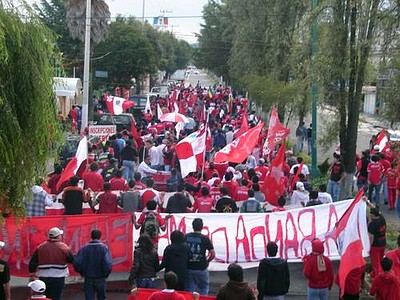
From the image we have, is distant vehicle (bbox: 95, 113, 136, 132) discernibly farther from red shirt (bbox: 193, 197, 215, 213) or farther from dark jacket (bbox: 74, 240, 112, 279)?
dark jacket (bbox: 74, 240, 112, 279)

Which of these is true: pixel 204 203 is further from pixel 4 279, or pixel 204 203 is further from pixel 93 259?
pixel 4 279

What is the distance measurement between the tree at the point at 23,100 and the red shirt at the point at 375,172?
12.1 metres

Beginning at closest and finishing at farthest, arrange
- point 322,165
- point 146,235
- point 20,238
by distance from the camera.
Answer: point 146,235
point 20,238
point 322,165

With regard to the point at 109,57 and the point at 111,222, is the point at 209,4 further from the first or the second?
the point at 111,222

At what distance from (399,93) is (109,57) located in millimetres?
43985

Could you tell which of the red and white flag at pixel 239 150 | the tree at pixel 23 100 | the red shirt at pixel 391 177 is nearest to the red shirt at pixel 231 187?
the red and white flag at pixel 239 150

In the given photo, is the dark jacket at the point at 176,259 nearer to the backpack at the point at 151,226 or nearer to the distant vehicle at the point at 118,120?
the backpack at the point at 151,226

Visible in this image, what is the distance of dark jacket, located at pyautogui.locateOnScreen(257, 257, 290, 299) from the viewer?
9539 mm

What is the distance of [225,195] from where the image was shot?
13.8 m

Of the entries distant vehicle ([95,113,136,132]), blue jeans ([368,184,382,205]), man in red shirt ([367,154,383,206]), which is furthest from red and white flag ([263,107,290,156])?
distant vehicle ([95,113,136,132])

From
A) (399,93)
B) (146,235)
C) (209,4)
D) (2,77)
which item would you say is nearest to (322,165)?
(399,93)

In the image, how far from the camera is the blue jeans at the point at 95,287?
10.1 metres

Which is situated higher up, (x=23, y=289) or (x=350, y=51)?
(x=350, y=51)

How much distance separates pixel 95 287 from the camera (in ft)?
33.4
